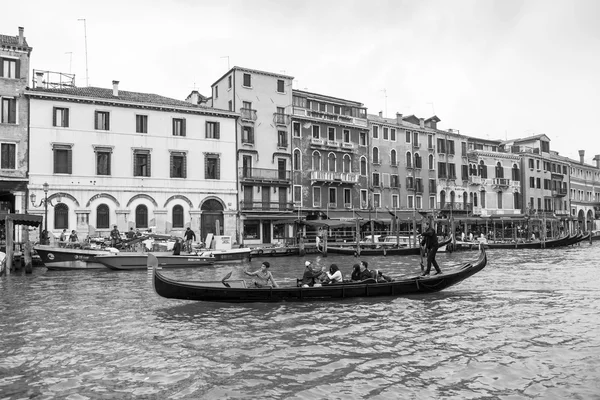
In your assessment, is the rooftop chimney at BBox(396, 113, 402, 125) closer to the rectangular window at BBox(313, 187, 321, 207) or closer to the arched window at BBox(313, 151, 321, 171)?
the arched window at BBox(313, 151, 321, 171)

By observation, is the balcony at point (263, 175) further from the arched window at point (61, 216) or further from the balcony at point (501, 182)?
the balcony at point (501, 182)

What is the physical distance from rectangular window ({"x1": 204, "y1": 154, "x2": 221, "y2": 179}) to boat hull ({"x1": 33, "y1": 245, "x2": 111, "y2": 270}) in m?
12.6

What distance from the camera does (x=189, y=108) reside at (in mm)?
33219

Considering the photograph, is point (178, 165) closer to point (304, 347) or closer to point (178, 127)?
point (178, 127)

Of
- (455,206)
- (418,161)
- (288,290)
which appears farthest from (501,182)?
(288,290)

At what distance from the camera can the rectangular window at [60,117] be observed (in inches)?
1146

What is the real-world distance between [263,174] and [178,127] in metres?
6.94

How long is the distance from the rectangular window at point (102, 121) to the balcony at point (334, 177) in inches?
601

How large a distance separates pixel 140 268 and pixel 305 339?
1480cm

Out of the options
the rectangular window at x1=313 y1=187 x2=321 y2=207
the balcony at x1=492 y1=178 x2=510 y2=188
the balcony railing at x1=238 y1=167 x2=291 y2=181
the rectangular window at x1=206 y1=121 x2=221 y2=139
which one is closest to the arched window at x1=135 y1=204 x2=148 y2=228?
the rectangular window at x1=206 y1=121 x2=221 y2=139

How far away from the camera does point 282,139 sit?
38312 mm

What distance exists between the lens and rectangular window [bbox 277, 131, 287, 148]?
1497 inches

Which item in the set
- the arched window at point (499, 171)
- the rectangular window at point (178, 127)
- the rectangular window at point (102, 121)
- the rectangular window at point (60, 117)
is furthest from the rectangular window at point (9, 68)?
the arched window at point (499, 171)

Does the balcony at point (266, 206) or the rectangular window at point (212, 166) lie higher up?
the rectangular window at point (212, 166)
